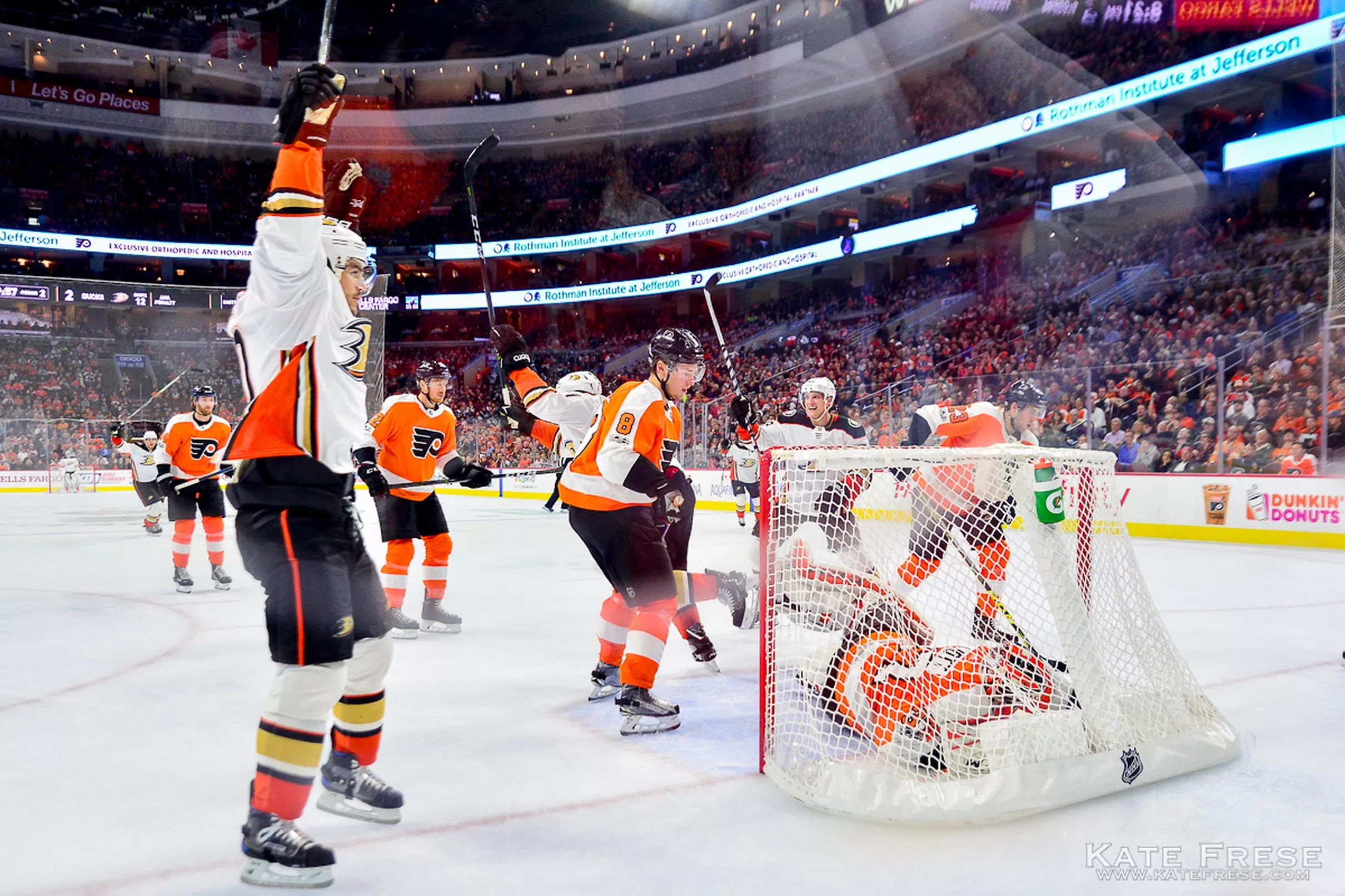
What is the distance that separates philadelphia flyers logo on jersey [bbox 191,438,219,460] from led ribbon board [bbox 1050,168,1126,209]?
14466 millimetres

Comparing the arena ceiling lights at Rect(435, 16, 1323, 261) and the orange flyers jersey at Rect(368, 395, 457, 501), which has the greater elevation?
the arena ceiling lights at Rect(435, 16, 1323, 261)

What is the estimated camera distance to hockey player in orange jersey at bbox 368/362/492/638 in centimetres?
479

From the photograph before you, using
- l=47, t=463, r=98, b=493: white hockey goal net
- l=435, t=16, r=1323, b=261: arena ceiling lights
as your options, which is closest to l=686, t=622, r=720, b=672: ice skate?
l=435, t=16, r=1323, b=261: arena ceiling lights

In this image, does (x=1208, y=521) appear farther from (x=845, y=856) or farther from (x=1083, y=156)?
(x=1083, y=156)

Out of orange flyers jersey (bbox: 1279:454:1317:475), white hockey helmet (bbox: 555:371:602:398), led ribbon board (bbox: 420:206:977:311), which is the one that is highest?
led ribbon board (bbox: 420:206:977:311)

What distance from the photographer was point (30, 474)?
708 inches

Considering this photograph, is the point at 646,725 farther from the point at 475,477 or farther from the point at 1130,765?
the point at 1130,765

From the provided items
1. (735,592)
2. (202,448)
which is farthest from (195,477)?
(735,592)

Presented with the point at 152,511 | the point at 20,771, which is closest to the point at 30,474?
the point at 152,511

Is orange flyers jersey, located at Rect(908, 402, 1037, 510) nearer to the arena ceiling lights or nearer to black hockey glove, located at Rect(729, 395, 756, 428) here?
black hockey glove, located at Rect(729, 395, 756, 428)

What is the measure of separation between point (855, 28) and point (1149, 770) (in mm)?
22278

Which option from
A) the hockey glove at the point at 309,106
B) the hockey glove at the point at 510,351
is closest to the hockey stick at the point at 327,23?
the hockey glove at the point at 309,106

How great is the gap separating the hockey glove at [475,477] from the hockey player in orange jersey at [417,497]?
3.65ft

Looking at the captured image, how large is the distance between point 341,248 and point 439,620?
302cm
